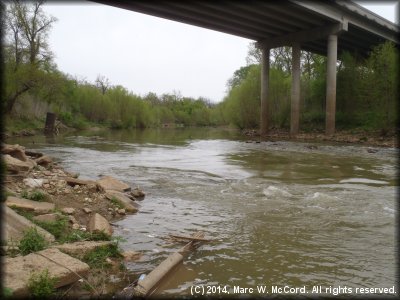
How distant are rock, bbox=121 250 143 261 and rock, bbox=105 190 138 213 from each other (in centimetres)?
251

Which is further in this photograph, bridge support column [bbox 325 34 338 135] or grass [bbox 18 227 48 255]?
bridge support column [bbox 325 34 338 135]

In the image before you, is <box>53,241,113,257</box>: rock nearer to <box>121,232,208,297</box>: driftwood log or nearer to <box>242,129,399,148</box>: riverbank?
<box>121,232,208,297</box>: driftwood log

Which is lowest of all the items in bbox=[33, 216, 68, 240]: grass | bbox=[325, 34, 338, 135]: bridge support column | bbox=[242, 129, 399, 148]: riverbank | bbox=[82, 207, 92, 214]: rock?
bbox=[82, 207, 92, 214]: rock

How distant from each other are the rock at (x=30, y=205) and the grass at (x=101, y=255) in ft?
5.62

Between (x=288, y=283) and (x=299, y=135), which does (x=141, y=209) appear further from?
(x=299, y=135)

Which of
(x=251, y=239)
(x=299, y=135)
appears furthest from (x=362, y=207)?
(x=299, y=135)

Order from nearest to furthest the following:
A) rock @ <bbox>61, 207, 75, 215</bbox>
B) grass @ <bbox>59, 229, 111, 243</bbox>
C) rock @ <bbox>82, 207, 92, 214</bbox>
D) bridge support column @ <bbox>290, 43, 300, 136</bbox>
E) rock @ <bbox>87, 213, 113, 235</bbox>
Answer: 1. grass @ <bbox>59, 229, 111, 243</bbox>
2. rock @ <bbox>87, 213, 113, 235</bbox>
3. rock @ <bbox>61, 207, 75, 215</bbox>
4. rock @ <bbox>82, 207, 92, 214</bbox>
5. bridge support column @ <bbox>290, 43, 300, 136</bbox>

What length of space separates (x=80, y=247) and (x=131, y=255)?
0.71 m

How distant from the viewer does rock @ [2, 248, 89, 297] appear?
3.43 meters

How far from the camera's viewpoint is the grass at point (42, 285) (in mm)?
3433

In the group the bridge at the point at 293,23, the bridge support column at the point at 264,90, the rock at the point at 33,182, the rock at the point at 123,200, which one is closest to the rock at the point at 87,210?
the rock at the point at 123,200

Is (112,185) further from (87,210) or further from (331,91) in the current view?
(331,91)

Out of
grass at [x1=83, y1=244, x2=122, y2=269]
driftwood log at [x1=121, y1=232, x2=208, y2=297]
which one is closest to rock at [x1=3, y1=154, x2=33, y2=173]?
grass at [x1=83, y1=244, x2=122, y2=269]

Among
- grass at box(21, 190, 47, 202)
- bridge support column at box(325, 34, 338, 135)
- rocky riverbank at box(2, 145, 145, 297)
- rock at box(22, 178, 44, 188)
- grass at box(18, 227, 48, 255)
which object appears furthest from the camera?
bridge support column at box(325, 34, 338, 135)
